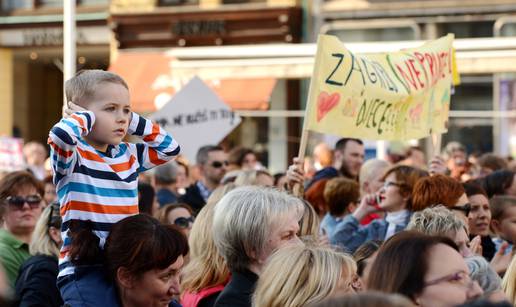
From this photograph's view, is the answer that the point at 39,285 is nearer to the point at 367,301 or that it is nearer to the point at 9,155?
the point at 367,301

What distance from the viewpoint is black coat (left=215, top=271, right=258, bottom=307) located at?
4.88m

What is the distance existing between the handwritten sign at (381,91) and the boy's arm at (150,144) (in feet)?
8.15

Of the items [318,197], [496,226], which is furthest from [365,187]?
[496,226]

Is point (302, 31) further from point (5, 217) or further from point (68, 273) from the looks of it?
point (68, 273)

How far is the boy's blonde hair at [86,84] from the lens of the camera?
4.88 metres

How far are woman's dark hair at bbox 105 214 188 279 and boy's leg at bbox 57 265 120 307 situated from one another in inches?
2.4

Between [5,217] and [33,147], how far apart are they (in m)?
8.84

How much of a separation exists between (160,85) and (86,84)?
55.3ft

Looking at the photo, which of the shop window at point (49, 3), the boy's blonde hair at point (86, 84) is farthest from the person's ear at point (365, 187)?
the shop window at point (49, 3)

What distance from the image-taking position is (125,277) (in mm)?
4602

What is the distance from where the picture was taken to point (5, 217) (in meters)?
6.68

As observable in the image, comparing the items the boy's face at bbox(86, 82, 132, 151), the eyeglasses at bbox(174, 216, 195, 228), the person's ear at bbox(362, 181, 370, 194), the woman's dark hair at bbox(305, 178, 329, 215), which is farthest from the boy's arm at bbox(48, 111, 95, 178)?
the person's ear at bbox(362, 181, 370, 194)

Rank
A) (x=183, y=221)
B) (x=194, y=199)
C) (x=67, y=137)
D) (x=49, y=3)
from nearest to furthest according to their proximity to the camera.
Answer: (x=67, y=137), (x=183, y=221), (x=194, y=199), (x=49, y=3)

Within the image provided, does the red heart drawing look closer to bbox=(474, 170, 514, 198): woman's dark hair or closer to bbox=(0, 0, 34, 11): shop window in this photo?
bbox=(474, 170, 514, 198): woman's dark hair
